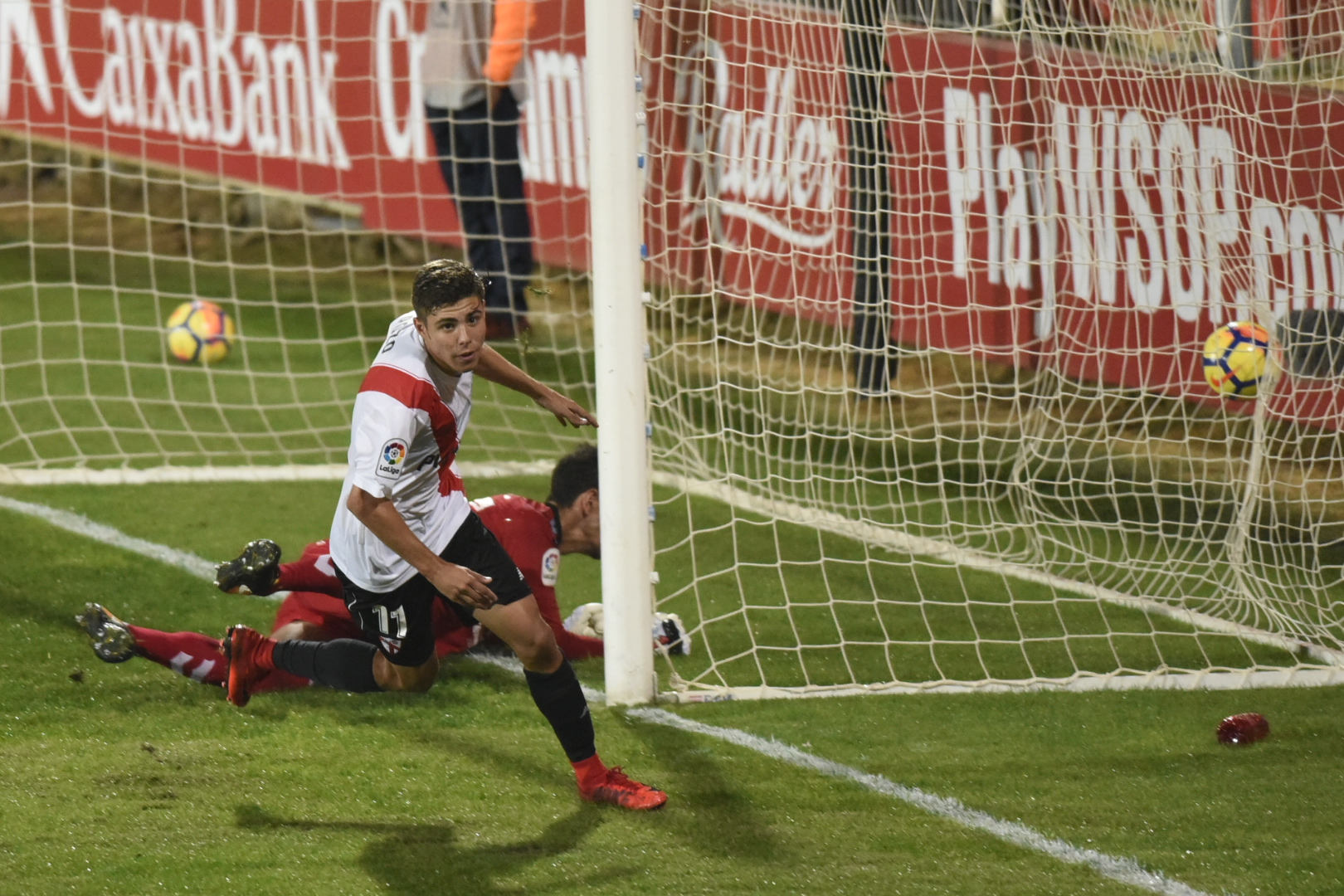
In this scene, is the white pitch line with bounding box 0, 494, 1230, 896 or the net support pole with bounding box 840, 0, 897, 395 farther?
the net support pole with bounding box 840, 0, 897, 395

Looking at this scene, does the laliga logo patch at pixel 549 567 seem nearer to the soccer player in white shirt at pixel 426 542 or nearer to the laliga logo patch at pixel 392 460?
the soccer player in white shirt at pixel 426 542

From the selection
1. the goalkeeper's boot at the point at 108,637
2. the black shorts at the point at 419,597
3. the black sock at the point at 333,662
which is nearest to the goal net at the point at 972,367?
the black shorts at the point at 419,597

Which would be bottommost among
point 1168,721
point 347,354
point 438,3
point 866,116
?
Result: point 1168,721

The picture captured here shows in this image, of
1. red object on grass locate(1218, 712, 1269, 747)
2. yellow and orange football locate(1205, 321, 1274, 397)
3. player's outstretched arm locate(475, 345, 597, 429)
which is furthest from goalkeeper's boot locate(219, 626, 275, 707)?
yellow and orange football locate(1205, 321, 1274, 397)

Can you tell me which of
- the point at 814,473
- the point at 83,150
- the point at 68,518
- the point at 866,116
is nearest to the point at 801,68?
the point at 866,116

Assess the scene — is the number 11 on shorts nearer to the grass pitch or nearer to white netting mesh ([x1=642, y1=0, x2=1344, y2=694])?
the grass pitch

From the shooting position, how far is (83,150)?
37.8 feet

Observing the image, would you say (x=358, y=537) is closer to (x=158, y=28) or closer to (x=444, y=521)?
(x=444, y=521)

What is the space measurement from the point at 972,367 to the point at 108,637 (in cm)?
328

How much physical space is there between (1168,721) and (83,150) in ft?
31.6

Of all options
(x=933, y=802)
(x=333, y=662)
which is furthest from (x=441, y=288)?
(x=933, y=802)

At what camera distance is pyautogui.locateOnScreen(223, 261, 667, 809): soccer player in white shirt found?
3.43 metres

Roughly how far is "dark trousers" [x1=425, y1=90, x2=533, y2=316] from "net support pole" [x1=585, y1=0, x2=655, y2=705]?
4.18 meters

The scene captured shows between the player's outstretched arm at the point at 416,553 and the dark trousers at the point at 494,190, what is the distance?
520cm
